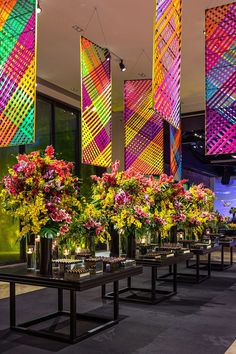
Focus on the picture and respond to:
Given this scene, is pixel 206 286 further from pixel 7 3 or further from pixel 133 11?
pixel 7 3

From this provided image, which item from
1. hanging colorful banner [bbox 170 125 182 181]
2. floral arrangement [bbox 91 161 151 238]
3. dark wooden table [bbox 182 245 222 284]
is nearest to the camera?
floral arrangement [bbox 91 161 151 238]

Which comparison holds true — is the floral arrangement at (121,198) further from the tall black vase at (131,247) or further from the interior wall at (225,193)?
the interior wall at (225,193)

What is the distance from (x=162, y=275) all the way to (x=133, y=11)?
4.48 metres

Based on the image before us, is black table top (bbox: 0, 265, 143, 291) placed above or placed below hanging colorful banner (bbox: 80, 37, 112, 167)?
below

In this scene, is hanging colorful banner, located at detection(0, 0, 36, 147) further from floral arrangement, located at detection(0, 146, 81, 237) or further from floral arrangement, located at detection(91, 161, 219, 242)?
floral arrangement, located at detection(91, 161, 219, 242)

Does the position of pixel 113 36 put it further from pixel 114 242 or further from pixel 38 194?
pixel 38 194

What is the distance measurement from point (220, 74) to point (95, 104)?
174 cm

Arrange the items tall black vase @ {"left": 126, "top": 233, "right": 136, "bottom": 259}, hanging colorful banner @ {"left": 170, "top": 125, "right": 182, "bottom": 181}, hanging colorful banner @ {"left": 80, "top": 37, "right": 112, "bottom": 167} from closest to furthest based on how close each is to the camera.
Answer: tall black vase @ {"left": 126, "top": 233, "right": 136, "bottom": 259} < hanging colorful banner @ {"left": 80, "top": 37, "right": 112, "bottom": 167} < hanging colorful banner @ {"left": 170, "top": 125, "right": 182, "bottom": 181}

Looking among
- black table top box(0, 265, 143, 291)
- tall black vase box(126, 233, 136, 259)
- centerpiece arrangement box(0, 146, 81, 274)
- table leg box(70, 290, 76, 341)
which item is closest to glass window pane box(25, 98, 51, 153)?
tall black vase box(126, 233, 136, 259)

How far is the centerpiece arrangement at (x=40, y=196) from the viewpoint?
12.4 ft

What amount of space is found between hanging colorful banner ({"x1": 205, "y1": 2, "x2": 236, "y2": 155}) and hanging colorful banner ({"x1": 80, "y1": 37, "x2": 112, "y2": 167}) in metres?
1.58

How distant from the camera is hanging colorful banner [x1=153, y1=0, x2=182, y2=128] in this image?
388 centimetres

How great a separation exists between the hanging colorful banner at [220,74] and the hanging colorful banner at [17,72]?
6.53 ft

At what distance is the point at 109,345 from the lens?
12.3ft
